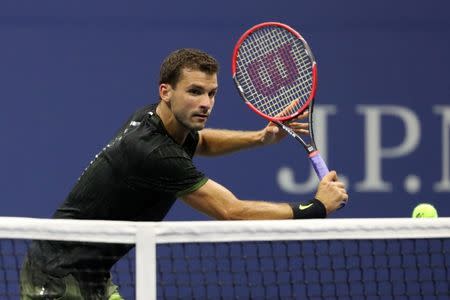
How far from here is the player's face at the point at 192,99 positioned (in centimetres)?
480

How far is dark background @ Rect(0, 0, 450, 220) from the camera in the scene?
758 cm

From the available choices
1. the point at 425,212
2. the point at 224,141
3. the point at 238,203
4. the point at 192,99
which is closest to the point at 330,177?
the point at 238,203

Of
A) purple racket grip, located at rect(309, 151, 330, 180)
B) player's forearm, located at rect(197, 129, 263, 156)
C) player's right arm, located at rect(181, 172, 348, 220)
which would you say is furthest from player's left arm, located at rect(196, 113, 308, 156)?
player's right arm, located at rect(181, 172, 348, 220)

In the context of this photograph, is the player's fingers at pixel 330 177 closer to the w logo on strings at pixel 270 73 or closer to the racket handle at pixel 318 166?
the racket handle at pixel 318 166

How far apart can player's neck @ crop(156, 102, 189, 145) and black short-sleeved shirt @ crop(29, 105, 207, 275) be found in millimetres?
22

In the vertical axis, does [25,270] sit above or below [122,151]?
below

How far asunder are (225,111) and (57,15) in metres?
1.06

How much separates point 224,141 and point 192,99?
81 centimetres

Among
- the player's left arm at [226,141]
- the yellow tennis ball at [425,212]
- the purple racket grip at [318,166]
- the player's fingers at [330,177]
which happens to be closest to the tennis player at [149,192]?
the player's fingers at [330,177]

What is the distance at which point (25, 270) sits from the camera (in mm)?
4906

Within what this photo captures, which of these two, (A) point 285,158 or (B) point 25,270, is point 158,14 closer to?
(A) point 285,158

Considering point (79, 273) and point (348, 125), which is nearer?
point (79, 273)

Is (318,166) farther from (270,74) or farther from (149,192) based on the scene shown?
(270,74)

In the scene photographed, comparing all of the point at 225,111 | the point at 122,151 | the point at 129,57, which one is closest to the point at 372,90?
the point at 225,111
